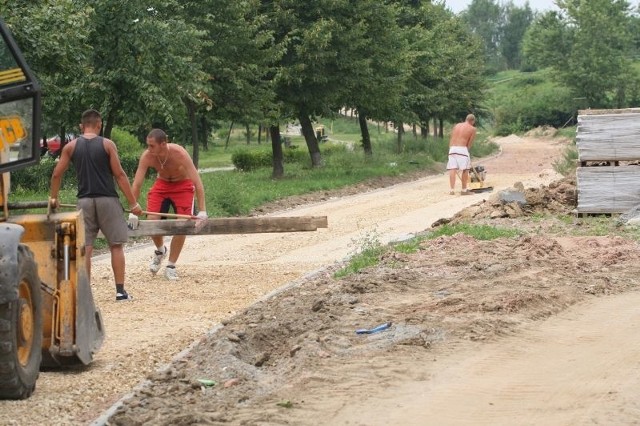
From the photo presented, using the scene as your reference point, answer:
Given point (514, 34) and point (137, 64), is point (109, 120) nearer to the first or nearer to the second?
point (137, 64)

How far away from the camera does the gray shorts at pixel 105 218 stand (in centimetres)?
A: 1195

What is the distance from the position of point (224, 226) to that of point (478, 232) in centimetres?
483

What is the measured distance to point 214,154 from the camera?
62.3 m

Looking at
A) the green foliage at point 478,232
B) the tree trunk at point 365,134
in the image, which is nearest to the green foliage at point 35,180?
the green foliage at point 478,232

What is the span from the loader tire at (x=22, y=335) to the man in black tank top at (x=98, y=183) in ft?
12.7

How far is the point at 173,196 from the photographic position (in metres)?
14.1

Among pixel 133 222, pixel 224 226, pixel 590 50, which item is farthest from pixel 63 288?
pixel 590 50

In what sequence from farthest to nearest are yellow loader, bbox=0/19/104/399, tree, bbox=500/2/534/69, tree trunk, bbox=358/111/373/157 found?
tree, bbox=500/2/534/69 < tree trunk, bbox=358/111/373/157 < yellow loader, bbox=0/19/104/399

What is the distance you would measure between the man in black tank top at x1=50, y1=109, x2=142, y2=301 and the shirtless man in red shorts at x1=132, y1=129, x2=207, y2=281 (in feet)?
5.38

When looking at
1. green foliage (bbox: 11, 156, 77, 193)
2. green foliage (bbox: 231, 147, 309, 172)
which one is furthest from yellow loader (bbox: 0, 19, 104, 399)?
green foliage (bbox: 231, 147, 309, 172)

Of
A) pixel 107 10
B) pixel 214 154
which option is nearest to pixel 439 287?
pixel 107 10

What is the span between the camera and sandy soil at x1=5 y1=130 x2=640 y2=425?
7.25m

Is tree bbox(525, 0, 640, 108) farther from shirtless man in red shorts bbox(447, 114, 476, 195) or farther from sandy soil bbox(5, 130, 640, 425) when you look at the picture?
sandy soil bbox(5, 130, 640, 425)

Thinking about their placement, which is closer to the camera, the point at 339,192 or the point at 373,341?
the point at 373,341
